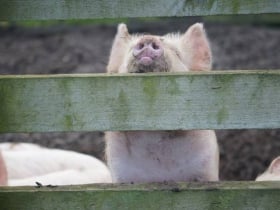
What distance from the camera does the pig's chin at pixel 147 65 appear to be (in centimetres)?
348

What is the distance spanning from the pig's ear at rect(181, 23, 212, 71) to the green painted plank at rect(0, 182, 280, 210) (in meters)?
1.56

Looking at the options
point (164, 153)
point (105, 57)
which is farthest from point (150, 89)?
point (105, 57)

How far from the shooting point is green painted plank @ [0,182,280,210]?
9.03 feet

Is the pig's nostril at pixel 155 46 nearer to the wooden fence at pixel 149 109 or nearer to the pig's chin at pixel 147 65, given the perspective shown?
the pig's chin at pixel 147 65

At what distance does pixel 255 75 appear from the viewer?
275cm

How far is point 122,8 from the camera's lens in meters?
2.84

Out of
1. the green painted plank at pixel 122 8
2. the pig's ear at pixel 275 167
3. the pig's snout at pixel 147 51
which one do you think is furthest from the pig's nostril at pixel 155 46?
the pig's ear at pixel 275 167

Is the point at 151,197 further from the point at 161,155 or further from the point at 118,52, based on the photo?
the point at 118,52

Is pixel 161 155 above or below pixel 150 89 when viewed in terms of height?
above

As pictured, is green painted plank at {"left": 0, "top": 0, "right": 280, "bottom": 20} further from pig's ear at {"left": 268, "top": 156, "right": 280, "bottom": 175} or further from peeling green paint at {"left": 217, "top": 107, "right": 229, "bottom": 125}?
pig's ear at {"left": 268, "top": 156, "right": 280, "bottom": 175}

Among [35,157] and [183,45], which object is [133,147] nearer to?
[183,45]

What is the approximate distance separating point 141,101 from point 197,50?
61.6 inches

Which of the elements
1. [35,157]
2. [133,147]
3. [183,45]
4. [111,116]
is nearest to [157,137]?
[133,147]

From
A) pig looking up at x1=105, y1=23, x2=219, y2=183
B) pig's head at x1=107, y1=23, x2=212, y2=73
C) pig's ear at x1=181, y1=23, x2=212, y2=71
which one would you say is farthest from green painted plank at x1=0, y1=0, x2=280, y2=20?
pig's ear at x1=181, y1=23, x2=212, y2=71
